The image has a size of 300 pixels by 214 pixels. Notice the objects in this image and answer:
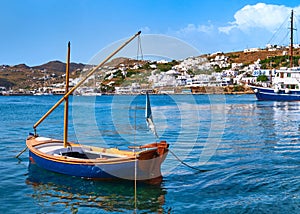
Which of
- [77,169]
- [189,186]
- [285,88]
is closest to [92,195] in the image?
[77,169]

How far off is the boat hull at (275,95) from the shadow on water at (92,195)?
59692 millimetres

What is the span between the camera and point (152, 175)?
1401 centimetres

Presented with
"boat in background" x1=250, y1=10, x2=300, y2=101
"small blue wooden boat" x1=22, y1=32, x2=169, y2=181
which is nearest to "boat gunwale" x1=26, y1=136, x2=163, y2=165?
"small blue wooden boat" x1=22, y1=32, x2=169, y2=181

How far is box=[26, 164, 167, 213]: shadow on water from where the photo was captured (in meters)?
11.8

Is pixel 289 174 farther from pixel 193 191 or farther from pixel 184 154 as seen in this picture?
pixel 184 154

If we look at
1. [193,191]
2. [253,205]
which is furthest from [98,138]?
[253,205]

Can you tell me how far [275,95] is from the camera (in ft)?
226

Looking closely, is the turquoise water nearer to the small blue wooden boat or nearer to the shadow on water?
the shadow on water

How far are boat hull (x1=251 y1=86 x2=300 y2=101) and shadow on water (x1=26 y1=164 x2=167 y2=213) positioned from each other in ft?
196

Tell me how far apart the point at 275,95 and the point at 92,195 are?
2447 inches

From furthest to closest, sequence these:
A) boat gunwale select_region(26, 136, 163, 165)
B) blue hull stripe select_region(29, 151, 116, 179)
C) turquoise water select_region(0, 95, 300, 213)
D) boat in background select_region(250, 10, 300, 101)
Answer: boat in background select_region(250, 10, 300, 101)
blue hull stripe select_region(29, 151, 116, 179)
boat gunwale select_region(26, 136, 163, 165)
turquoise water select_region(0, 95, 300, 213)

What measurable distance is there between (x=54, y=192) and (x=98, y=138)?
1528cm

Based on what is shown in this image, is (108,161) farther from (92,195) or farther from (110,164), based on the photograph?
(92,195)

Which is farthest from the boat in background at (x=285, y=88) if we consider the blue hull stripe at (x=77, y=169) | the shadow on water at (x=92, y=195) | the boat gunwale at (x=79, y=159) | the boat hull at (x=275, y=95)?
the blue hull stripe at (x=77, y=169)
